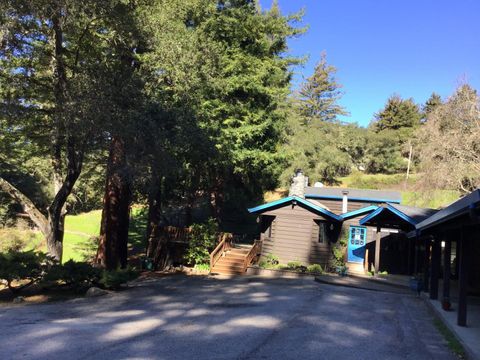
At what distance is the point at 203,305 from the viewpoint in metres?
11.4

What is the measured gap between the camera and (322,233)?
22766 millimetres

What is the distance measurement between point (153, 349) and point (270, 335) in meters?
2.26

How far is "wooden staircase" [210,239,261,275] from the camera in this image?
2052 cm

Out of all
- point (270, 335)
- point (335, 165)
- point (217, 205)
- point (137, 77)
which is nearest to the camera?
point (270, 335)

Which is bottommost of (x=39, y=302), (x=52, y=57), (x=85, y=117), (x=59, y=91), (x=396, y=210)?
(x=39, y=302)

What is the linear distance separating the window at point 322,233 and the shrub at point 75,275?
12330 mm

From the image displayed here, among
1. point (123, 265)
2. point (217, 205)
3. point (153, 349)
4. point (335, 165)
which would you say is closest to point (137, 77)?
point (153, 349)

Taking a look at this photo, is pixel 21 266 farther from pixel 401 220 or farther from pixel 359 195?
pixel 359 195

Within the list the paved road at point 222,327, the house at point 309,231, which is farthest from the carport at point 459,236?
the house at point 309,231

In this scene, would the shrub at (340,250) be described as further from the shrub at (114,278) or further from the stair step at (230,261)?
the shrub at (114,278)

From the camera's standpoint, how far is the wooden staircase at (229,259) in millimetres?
20516

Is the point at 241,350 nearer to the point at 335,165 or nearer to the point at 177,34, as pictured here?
the point at 177,34

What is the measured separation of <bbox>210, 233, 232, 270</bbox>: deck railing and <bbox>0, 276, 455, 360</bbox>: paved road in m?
6.31

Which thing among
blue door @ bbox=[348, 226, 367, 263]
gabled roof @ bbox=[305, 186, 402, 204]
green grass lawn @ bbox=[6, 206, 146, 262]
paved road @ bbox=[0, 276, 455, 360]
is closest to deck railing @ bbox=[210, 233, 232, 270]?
paved road @ bbox=[0, 276, 455, 360]
